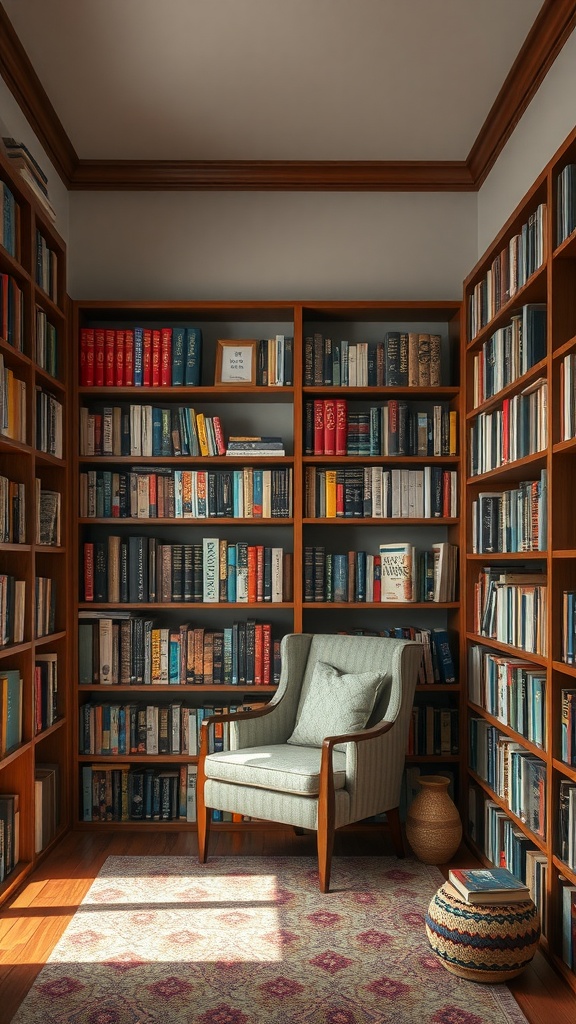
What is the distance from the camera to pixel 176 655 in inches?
166

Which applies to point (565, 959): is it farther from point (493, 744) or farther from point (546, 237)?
point (546, 237)


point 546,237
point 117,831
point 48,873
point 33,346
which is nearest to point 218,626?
point 117,831

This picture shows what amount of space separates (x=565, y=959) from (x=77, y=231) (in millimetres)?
3787

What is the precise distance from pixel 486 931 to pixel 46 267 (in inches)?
119

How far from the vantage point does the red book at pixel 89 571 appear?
425 cm

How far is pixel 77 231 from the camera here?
4.47m

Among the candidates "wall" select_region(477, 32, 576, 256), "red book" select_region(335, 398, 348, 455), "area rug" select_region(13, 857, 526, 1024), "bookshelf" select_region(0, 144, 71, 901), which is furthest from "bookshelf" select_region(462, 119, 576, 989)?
"bookshelf" select_region(0, 144, 71, 901)

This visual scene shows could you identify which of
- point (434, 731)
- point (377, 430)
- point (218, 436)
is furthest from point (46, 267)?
point (434, 731)

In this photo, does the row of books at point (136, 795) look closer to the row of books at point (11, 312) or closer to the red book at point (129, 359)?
the red book at point (129, 359)

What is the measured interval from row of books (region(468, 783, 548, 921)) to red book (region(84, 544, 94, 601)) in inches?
77.7

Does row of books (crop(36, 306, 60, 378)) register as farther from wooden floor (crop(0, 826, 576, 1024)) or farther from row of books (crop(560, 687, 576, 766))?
row of books (crop(560, 687, 576, 766))

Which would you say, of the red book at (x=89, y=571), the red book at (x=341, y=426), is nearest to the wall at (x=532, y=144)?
the red book at (x=341, y=426)

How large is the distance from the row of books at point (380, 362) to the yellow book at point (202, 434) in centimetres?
53

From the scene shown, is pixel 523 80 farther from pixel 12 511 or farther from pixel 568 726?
pixel 12 511
